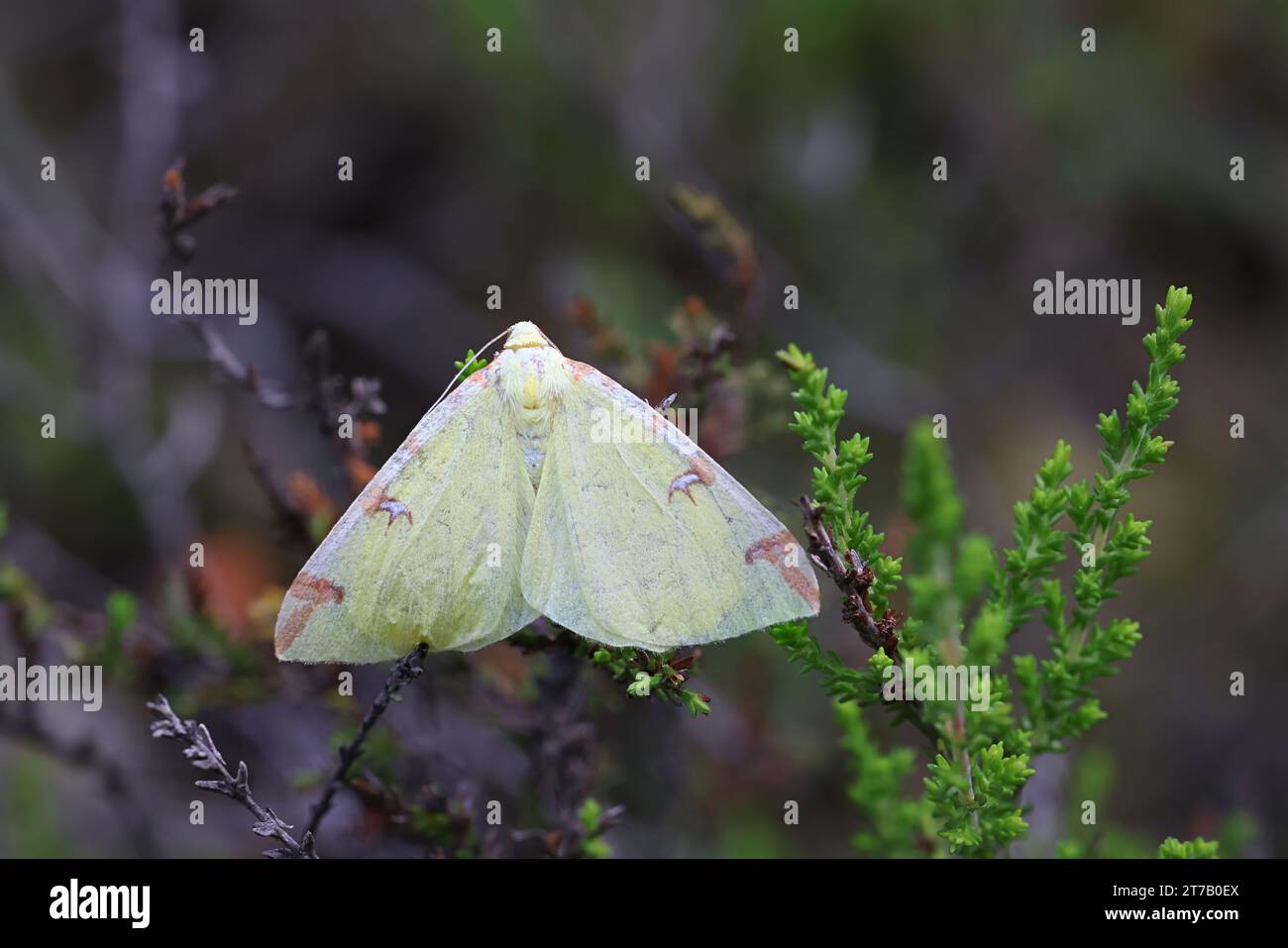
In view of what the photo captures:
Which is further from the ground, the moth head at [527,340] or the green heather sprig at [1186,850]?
the moth head at [527,340]

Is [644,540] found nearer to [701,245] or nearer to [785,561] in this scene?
[785,561]

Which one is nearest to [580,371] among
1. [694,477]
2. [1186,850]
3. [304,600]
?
[694,477]

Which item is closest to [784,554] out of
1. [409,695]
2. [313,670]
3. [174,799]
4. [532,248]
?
[313,670]

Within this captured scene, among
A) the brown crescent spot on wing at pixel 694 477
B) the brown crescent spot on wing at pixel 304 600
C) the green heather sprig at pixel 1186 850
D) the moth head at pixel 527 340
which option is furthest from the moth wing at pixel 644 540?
the green heather sprig at pixel 1186 850

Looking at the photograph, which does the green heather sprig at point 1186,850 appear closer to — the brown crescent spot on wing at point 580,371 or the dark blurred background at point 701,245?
the brown crescent spot on wing at point 580,371

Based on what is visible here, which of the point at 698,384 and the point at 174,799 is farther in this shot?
the point at 174,799

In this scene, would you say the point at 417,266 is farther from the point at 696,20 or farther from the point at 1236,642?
the point at 1236,642

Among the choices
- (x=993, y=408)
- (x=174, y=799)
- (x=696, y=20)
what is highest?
(x=696, y=20)
